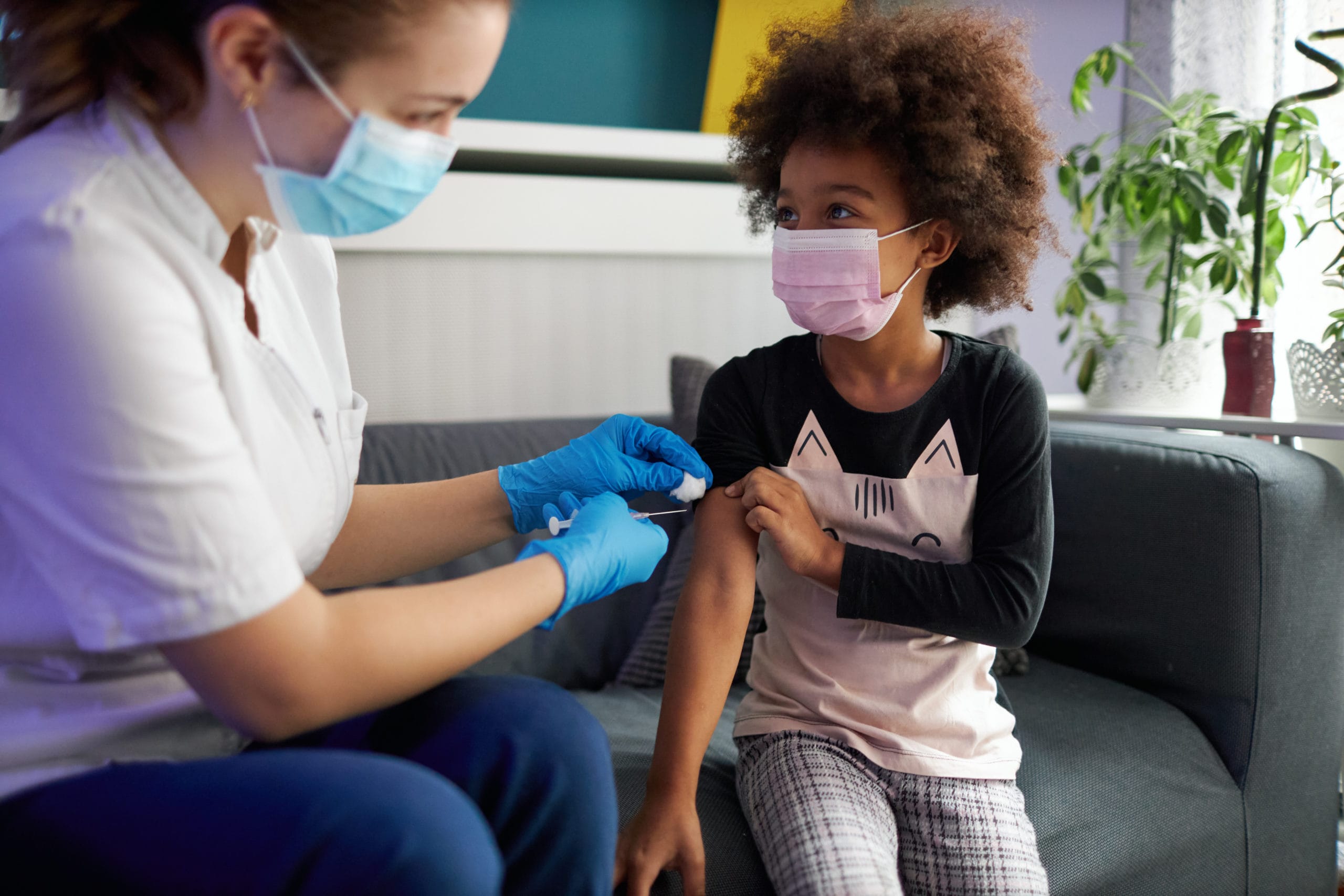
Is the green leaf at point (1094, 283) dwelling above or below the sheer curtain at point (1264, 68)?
below

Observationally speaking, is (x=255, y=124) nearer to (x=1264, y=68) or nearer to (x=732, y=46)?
(x=732, y=46)

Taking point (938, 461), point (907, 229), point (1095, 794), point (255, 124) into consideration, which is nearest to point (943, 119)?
point (907, 229)

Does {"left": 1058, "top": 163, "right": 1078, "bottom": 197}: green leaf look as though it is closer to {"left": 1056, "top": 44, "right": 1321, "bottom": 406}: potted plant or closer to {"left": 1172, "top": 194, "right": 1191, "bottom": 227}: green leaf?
{"left": 1056, "top": 44, "right": 1321, "bottom": 406}: potted plant

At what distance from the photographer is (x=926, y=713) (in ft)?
3.66

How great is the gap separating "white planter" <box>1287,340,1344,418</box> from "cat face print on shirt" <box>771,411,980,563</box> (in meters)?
0.99

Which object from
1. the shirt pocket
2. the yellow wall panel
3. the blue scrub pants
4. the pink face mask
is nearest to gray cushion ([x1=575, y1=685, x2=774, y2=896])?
the blue scrub pants

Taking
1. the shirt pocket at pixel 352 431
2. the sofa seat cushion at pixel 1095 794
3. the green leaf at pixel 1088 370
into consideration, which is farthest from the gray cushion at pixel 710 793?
the green leaf at pixel 1088 370

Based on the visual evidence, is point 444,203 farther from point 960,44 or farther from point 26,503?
point 26,503

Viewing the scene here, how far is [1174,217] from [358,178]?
1788 mm

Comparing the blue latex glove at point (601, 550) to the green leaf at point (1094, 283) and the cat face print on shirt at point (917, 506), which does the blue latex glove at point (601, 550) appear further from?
the green leaf at point (1094, 283)

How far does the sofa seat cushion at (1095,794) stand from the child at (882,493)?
57mm

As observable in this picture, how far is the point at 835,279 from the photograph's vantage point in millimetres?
1163

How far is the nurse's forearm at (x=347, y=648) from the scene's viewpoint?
0.70 metres

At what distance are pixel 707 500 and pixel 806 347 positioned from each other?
0.86ft
